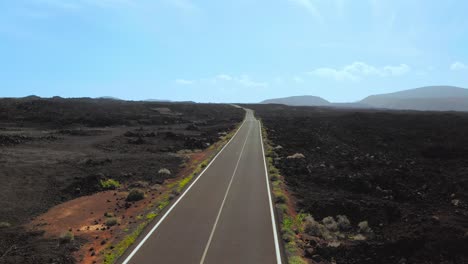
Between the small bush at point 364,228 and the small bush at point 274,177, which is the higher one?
the small bush at point 274,177

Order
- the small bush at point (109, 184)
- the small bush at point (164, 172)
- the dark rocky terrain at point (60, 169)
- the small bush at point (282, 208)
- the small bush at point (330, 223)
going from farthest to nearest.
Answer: the small bush at point (164, 172) < the small bush at point (109, 184) < the small bush at point (282, 208) < the small bush at point (330, 223) < the dark rocky terrain at point (60, 169)

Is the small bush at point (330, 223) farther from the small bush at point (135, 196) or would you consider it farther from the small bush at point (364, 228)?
the small bush at point (135, 196)

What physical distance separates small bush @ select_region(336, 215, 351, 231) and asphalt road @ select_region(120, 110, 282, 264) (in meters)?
3.55

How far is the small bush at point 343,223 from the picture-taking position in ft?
68.3

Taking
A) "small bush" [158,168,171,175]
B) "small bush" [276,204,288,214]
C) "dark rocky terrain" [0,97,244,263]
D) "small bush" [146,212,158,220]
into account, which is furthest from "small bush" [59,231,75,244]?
"small bush" [158,168,171,175]

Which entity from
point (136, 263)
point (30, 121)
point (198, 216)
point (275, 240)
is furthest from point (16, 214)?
point (30, 121)

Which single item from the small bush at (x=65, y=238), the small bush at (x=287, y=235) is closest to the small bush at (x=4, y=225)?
the small bush at (x=65, y=238)

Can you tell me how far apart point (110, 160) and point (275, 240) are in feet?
87.2

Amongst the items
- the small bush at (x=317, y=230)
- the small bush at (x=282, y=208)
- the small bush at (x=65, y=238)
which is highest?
the small bush at (x=282, y=208)

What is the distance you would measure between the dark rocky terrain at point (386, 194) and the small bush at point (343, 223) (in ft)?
1.02

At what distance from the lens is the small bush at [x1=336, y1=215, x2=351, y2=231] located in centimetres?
2083

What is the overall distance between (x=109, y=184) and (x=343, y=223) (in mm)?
17733

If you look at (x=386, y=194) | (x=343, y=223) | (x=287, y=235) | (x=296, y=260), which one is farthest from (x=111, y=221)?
(x=386, y=194)

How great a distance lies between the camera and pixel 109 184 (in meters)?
30.5
